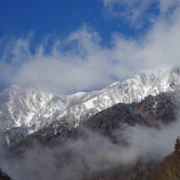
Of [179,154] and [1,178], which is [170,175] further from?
[1,178]

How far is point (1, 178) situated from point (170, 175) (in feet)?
322

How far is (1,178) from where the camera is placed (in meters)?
197

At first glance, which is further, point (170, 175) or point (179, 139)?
point (179, 139)

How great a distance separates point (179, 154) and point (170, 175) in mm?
17979

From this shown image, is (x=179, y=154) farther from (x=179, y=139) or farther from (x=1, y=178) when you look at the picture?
(x=1, y=178)

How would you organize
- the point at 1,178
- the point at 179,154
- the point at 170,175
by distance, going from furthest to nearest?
1. the point at 1,178
2. the point at 179,154
3. the point at 170,175

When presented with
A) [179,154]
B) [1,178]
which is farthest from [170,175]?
[1,178]

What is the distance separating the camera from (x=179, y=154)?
508 feet

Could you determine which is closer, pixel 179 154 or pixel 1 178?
pixel 179 154

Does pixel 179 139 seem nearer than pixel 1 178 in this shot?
Yes

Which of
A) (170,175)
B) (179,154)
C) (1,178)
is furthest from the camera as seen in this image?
(1,178)

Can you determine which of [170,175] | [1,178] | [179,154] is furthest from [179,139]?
[1,178]

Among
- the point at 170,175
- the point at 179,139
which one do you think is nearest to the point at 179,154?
the point at 179,139

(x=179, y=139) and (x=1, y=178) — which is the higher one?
(x=179, y=139)
